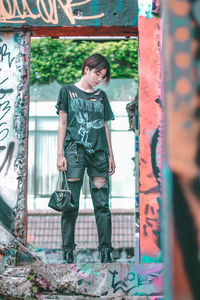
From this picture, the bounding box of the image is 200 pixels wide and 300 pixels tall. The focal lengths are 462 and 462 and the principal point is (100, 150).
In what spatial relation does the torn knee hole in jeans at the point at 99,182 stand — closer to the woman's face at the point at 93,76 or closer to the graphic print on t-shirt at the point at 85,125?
the graphic print on t-shirt at the point at 85,125

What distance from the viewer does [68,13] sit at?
182 inches

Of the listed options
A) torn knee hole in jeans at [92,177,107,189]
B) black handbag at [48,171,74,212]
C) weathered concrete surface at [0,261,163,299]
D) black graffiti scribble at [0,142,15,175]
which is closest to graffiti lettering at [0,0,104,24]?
black graffiti scribble at [0,142,15,175]

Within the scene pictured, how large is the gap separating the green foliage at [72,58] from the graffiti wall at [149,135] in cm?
1028

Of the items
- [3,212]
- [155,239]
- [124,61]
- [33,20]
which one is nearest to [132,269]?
[155,239]

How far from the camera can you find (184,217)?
121 cm

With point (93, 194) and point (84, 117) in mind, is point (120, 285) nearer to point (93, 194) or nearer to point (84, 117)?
point (93, 194)

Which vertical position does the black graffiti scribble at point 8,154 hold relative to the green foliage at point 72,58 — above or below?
below

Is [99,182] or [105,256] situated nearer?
[105,256]

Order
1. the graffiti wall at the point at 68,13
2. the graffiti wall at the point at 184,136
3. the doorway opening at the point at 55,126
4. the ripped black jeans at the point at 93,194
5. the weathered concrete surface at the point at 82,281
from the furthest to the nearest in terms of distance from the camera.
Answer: the doorway opening at the point at 55,126 → the graffiti wall at the point at 68,13 → the ripped black jeans at the point at 93,194 → the weathered concrete surface at the point at 82,281 → the graffiti wall at the point at 184,136

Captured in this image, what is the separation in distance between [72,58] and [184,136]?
13.9 m

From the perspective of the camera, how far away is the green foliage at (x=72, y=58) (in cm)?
1459

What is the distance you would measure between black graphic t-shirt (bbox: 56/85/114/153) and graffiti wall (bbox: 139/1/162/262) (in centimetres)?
55

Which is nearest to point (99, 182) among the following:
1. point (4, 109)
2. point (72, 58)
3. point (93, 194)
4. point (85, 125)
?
point (93, 194)

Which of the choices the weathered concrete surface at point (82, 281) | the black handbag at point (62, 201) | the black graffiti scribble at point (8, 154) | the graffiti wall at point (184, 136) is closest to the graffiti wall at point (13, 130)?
the black graffiti scribble at point (8, 154)
